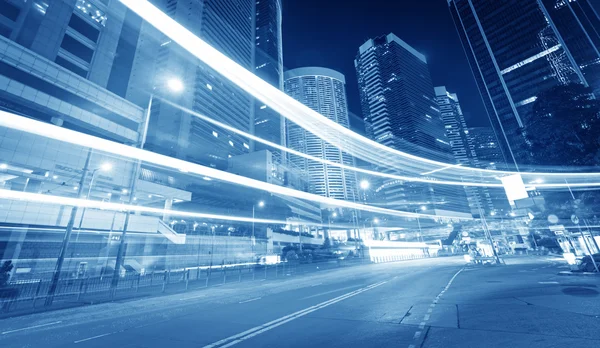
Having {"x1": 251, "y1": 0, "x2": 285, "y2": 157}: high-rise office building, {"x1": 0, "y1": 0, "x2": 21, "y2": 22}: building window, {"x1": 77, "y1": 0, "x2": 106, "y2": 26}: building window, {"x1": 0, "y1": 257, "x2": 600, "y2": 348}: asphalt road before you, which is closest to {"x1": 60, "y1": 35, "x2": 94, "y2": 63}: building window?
{"x1": 0, "y1": 0, "x2": 21, "y2": 22}: building window

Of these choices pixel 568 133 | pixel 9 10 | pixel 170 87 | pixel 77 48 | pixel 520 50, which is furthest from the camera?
pixel 520 50

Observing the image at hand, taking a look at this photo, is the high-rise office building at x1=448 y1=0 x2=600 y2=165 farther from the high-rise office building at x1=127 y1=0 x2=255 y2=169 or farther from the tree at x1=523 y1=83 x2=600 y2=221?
the high-rise office building at x1=127 y1=0 x2=255 y2=169

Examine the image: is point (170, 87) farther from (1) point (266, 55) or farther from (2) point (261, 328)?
(1) point (266, 55)

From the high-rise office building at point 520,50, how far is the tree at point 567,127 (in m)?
73.3

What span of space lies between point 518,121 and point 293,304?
127m

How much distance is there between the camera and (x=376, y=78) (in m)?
190

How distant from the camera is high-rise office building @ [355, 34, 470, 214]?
157m

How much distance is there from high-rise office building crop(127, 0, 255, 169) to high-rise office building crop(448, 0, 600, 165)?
112 metres

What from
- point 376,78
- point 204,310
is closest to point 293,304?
point 204,310

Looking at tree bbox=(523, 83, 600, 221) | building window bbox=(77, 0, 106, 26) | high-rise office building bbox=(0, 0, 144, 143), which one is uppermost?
building window bbox=(77, 0, 106, 26)

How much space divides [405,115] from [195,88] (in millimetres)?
129013

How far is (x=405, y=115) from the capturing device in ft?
550

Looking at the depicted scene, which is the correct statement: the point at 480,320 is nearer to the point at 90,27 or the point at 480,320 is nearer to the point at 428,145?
the point at 90,27

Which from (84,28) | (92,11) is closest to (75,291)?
(84,28)
